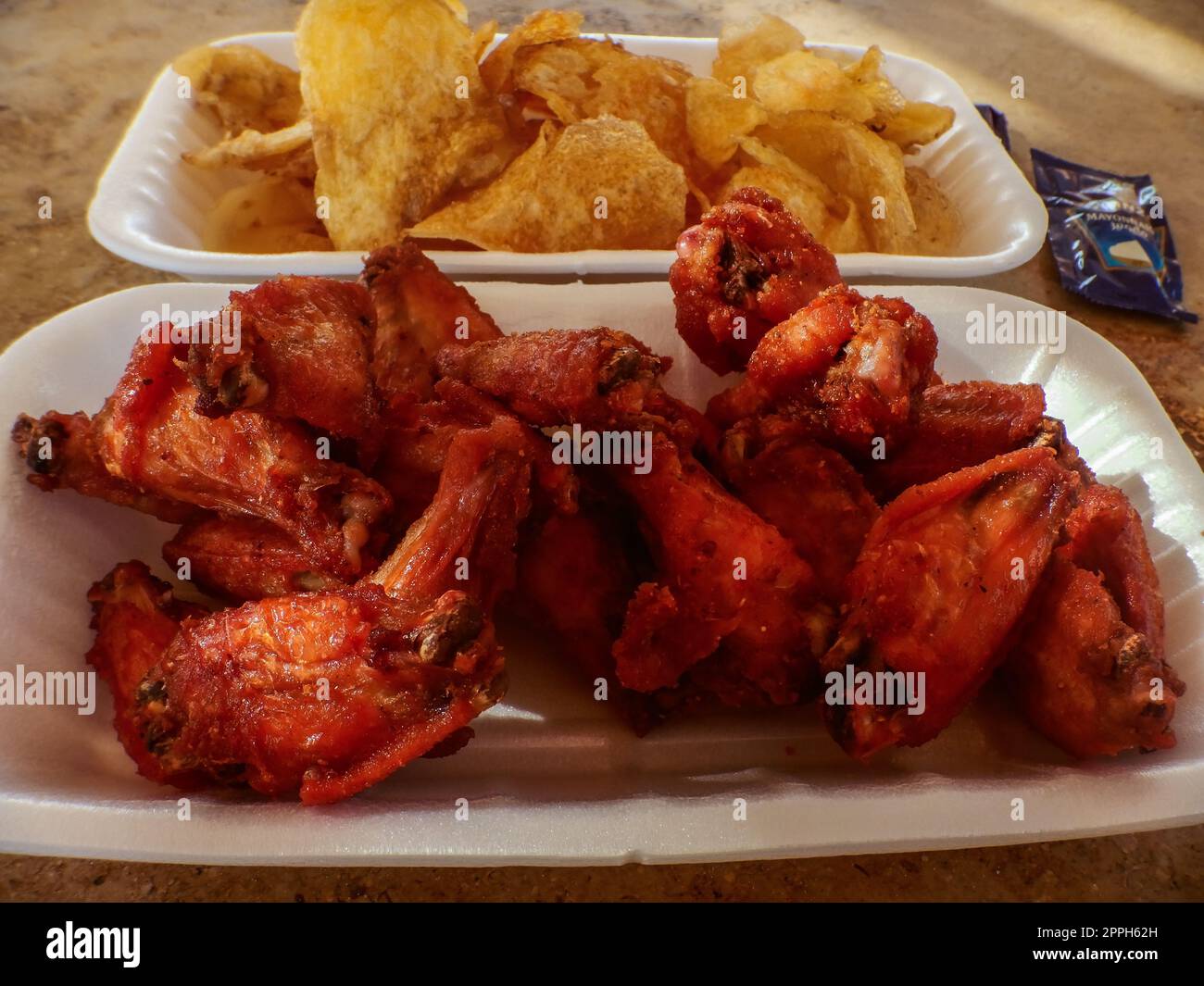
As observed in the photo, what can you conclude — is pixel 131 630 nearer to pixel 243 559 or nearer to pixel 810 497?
pixel 243 559

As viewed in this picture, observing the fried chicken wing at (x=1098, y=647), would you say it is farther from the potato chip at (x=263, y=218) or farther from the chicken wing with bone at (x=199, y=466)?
the potato chip at (x=263, y=218)

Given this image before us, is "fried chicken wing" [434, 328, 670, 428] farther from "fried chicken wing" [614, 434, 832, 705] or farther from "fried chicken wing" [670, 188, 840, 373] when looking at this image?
"fried chicken wing" [670, 188, 840, 373]

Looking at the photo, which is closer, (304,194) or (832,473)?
(832,473)

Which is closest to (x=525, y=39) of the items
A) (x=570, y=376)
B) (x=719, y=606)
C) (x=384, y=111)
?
(x=384, y=111)

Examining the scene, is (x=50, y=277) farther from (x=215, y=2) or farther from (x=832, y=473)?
(x=832, y=473)

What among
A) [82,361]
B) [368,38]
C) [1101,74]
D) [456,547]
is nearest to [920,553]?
[456,547]

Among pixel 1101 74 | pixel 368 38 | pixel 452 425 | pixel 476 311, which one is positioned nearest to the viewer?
pixel 452 425

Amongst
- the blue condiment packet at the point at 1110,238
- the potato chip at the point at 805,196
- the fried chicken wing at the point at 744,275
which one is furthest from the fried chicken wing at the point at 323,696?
the blue condiment packet at the point at 1110,238
